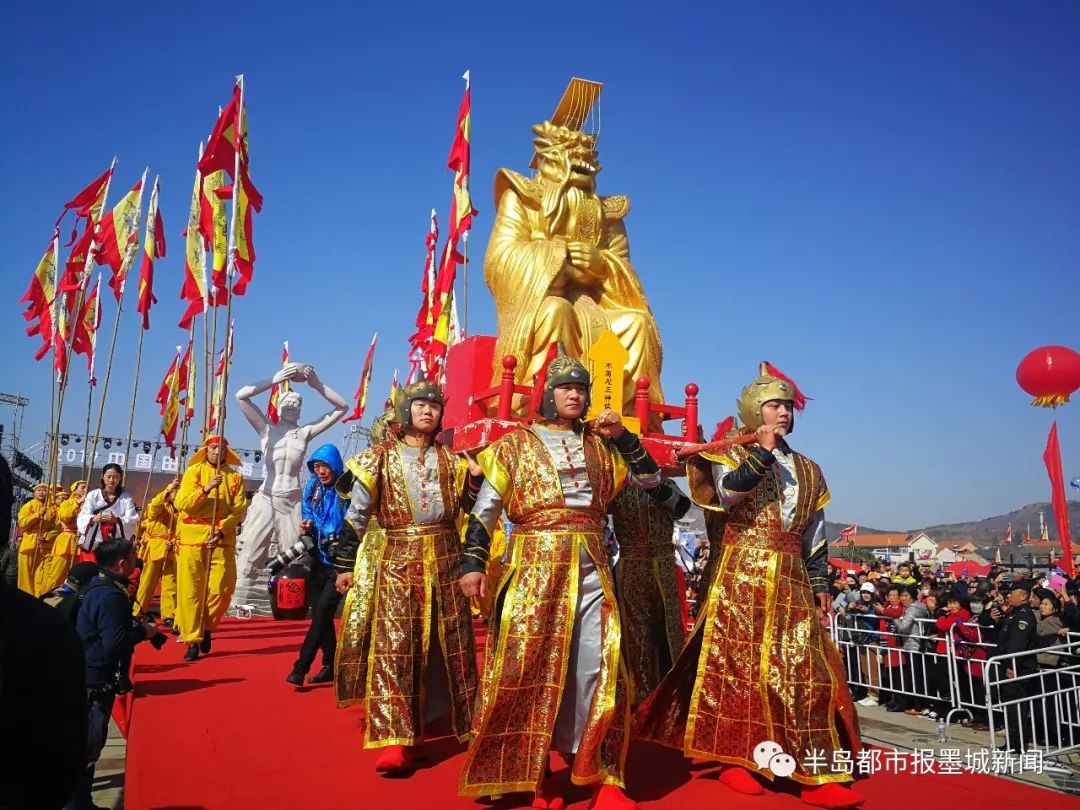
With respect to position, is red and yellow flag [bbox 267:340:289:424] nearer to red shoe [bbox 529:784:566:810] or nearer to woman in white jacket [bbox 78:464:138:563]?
woman in white jacket [bbox 78:464:138:563]

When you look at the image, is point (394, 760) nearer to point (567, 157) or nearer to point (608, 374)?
point (608, 374)

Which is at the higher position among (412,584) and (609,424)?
(609,424)

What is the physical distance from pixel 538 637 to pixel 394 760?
87 cm

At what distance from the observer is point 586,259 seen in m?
8.75

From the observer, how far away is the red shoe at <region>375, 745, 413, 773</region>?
125 inches

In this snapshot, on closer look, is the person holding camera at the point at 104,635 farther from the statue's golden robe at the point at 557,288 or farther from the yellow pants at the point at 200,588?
the statue's golden robe at the point at 557,288

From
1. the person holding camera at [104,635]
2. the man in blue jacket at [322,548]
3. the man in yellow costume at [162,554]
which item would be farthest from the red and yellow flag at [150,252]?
the person holding camera at [104,635]

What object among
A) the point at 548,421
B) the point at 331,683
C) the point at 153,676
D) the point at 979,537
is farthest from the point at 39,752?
the point at 979,537

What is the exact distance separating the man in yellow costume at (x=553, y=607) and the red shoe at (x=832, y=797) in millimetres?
711

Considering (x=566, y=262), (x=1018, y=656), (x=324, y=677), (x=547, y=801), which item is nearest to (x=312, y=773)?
(x=547, y=801)

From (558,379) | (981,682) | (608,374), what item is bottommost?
A: (981,682)

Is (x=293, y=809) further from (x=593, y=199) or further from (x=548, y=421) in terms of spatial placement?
(x=593, y=199)

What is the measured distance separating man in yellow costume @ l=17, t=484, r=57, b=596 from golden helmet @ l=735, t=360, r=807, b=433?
7.91 metres

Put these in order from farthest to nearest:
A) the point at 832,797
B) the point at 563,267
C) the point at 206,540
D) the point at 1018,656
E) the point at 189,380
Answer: the point at 189,380 → the point at 563,267 → the point at 206,540 → the point at 1018,656 → the point at 832,797
